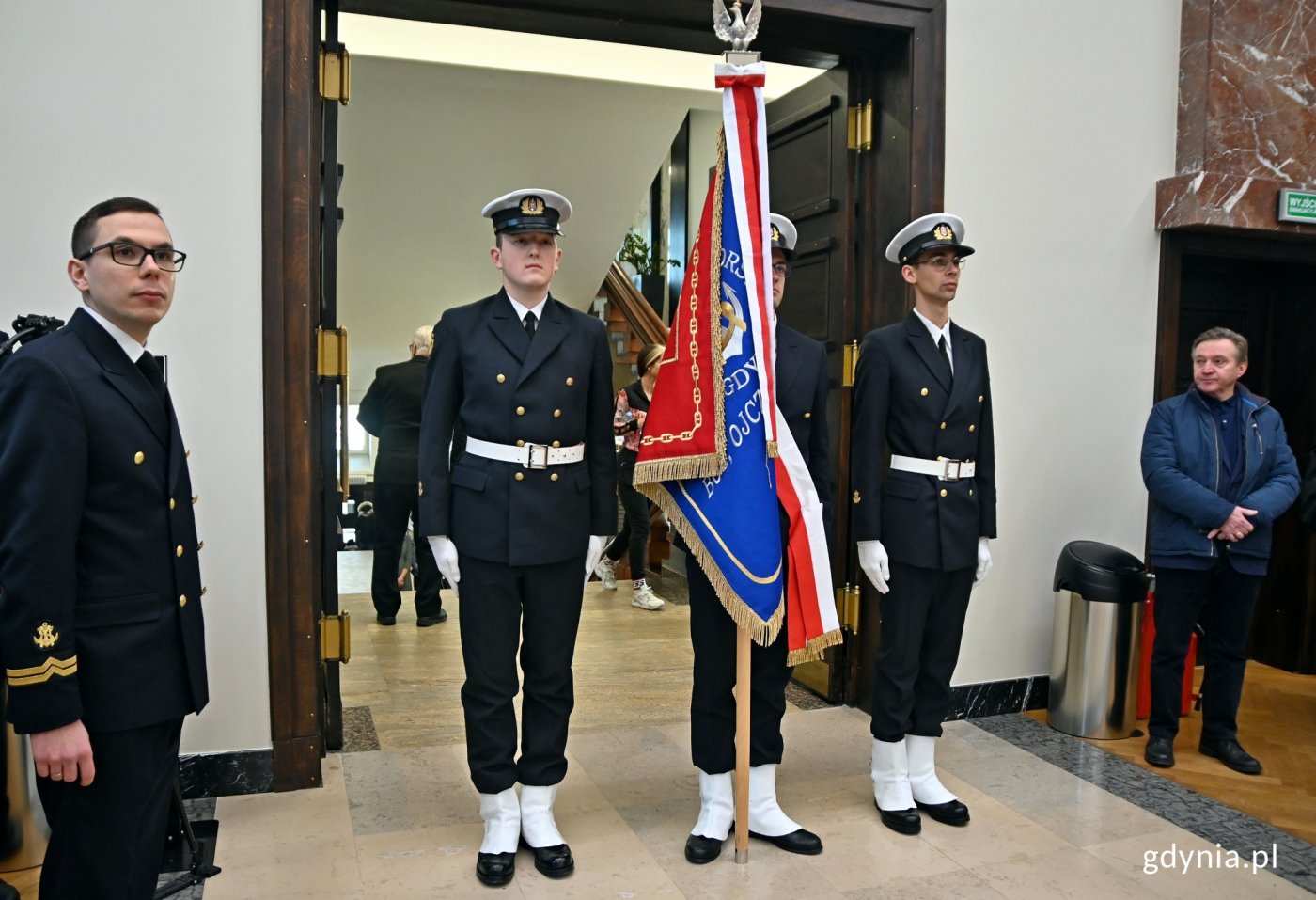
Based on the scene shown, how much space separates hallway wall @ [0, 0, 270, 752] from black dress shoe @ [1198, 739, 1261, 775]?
299 cm

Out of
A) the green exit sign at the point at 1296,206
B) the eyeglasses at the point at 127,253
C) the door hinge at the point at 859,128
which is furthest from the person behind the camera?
the green exit sign at the point at 1296,206

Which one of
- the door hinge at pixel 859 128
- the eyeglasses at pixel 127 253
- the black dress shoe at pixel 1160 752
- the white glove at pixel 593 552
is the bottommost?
the black dress shoe at pixel 1160 752

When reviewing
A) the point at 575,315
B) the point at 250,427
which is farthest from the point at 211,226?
the point at 575,315

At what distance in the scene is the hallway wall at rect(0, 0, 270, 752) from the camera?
273 centimetres

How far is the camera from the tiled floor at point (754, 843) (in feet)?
8.23

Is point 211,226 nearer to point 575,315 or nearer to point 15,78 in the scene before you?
point 15,78

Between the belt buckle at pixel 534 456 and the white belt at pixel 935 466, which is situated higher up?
the belt buckle at pixel 534 456

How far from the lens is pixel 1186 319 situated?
15.0 ft

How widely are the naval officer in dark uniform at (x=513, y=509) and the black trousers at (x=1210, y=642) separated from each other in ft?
6.78

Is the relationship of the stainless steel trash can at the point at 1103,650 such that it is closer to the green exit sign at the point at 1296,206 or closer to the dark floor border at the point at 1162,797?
the dark floor border at the point at 1162,797

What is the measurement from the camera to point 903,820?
111 inches

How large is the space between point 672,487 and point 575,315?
0.51 m

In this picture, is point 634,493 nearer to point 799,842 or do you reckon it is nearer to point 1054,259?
point 1054,259

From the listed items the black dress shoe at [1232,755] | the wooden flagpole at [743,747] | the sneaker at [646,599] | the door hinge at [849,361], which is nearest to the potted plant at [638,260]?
the sneaker at [646,599]
